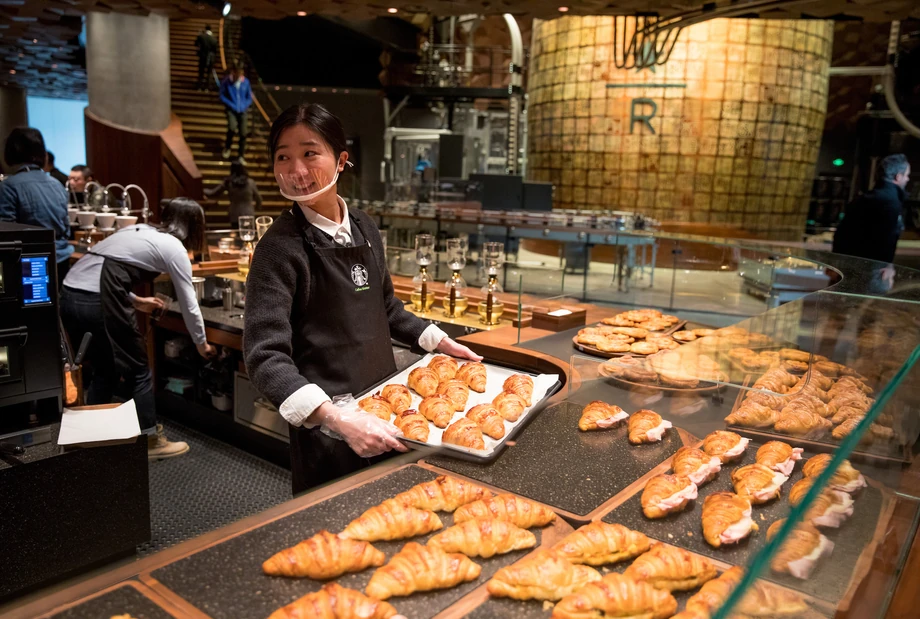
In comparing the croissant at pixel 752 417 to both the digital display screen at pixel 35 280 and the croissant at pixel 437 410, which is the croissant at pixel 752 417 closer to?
the croissant at pixel 437 410

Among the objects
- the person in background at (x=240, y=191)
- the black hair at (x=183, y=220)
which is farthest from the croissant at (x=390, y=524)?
the person in background at (x=240, y=191)

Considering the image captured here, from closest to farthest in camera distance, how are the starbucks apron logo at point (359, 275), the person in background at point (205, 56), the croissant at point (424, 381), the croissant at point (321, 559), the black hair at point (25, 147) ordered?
the croissant at point (321, 559) → the starbucks apron logo at point (359, 275) → the croissant at point (424, 381) → the black hair at point (25, 147) → the person in background at point (205, 56)

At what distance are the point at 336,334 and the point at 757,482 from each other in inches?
43.2

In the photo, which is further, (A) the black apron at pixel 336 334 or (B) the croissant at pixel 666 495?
(A) the black apron at pixel 336 334

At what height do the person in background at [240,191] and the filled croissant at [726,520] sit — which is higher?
the person in background at [240,191]

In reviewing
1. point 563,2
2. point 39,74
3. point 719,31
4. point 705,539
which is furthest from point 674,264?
point 39,74

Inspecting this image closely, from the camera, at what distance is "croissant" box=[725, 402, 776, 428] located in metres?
1.76

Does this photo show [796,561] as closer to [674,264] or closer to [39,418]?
[39,418]

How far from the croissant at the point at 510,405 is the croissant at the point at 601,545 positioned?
1.93 feet

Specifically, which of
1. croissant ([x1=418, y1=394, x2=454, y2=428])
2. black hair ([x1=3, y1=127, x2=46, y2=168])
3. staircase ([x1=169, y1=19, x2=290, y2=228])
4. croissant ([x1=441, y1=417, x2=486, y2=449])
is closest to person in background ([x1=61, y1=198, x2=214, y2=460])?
black hair ([x1=3, y1=127, x2=46, y2=168])

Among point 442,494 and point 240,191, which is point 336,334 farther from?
point 240,191

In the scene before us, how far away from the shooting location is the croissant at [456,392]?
6.40 feet

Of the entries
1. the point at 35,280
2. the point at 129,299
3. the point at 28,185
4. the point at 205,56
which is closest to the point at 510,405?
the point at 35,280

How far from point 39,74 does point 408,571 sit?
23052 mm
